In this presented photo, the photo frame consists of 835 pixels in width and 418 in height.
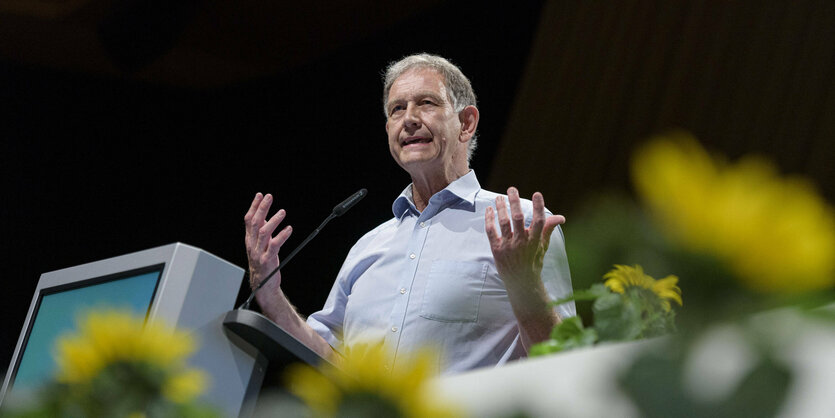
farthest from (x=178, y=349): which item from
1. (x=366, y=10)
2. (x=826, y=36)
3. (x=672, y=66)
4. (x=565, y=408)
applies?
(x=366, y=10)

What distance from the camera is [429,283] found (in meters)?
1.67

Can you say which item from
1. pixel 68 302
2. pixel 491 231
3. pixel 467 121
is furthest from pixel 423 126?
pixel 68 302

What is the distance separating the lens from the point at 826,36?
3.26 m

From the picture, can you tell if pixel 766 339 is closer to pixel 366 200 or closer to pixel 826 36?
pixel 826 36

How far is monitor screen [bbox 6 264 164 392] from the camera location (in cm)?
92

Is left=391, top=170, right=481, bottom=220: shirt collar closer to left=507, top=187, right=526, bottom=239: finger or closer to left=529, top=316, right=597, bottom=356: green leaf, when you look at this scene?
left=507, top=187, right=526, bottom=239: finger

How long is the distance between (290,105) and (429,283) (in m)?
3.11

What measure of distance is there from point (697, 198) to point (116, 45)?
4.27 metres

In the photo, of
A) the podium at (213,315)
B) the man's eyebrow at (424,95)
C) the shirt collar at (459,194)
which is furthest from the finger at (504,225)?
the man's eyebrow at (424,95)

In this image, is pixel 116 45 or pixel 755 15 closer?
pixel 755 15

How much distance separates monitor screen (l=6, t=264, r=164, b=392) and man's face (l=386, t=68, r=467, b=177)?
956 millimetres

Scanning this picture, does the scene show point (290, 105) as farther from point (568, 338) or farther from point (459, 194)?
point (568, 338)

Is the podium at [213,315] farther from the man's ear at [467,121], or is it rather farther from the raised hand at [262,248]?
the man's ear at [467,121]

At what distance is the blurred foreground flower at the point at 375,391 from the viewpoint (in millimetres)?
193
